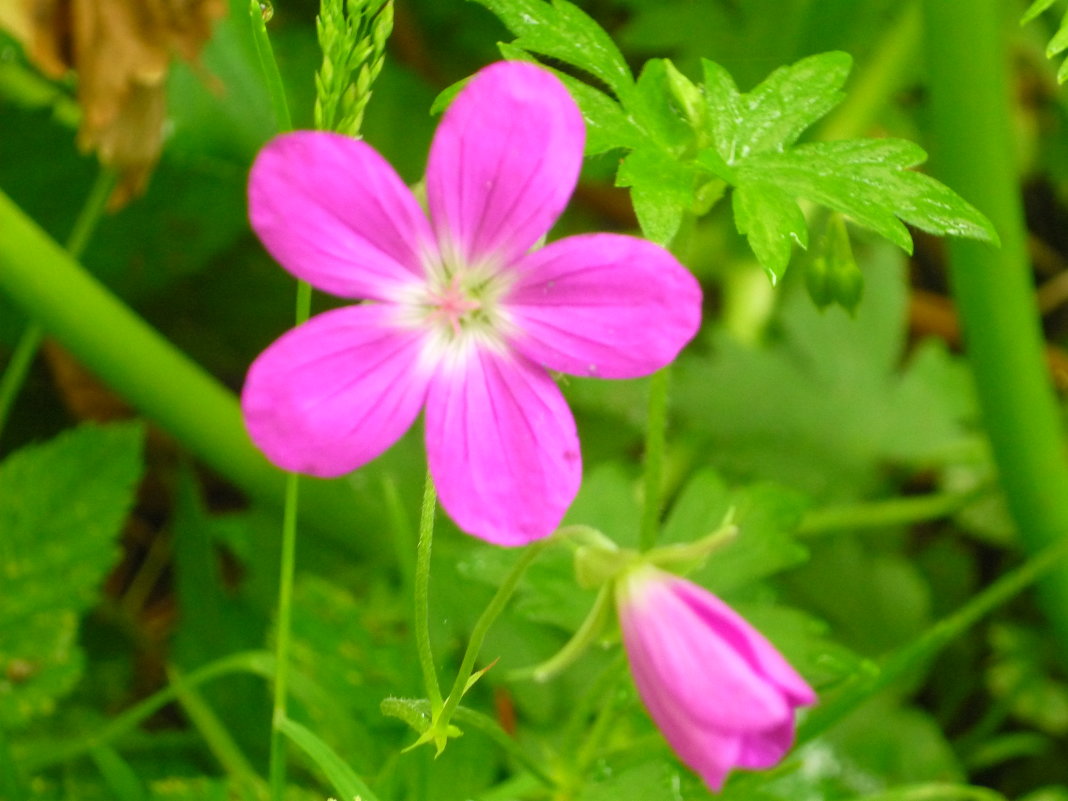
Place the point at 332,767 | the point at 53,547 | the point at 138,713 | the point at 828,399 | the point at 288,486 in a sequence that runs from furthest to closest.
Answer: the point at 828,399 → the point at 53,547 → the point at 138,713 → the point at 288,486 → the point at 332,767

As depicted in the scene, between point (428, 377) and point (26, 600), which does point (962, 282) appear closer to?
point (428, 377)

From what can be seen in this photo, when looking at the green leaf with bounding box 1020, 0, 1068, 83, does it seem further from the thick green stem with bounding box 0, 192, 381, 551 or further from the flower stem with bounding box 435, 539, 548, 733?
the thick green stem with bounding box 0, 192, 381, 551

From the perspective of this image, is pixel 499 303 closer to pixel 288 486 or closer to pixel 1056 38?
pixel 288 486

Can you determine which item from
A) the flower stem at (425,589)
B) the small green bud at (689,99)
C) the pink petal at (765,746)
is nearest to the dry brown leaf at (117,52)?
the small green bud at (689,99)

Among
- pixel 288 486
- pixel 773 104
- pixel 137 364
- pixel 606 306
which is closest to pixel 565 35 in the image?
pixel 773 104

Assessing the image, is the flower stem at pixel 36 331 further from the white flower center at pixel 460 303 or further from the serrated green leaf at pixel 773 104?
the serrated green leaf at pixel 773 104

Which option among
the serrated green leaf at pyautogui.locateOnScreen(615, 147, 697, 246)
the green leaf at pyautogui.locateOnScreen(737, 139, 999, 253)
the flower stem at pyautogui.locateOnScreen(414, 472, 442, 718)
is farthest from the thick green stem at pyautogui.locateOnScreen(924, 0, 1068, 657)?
the flower stem at pyautogui.locateOnScreen(414, 472, 442, 718)
